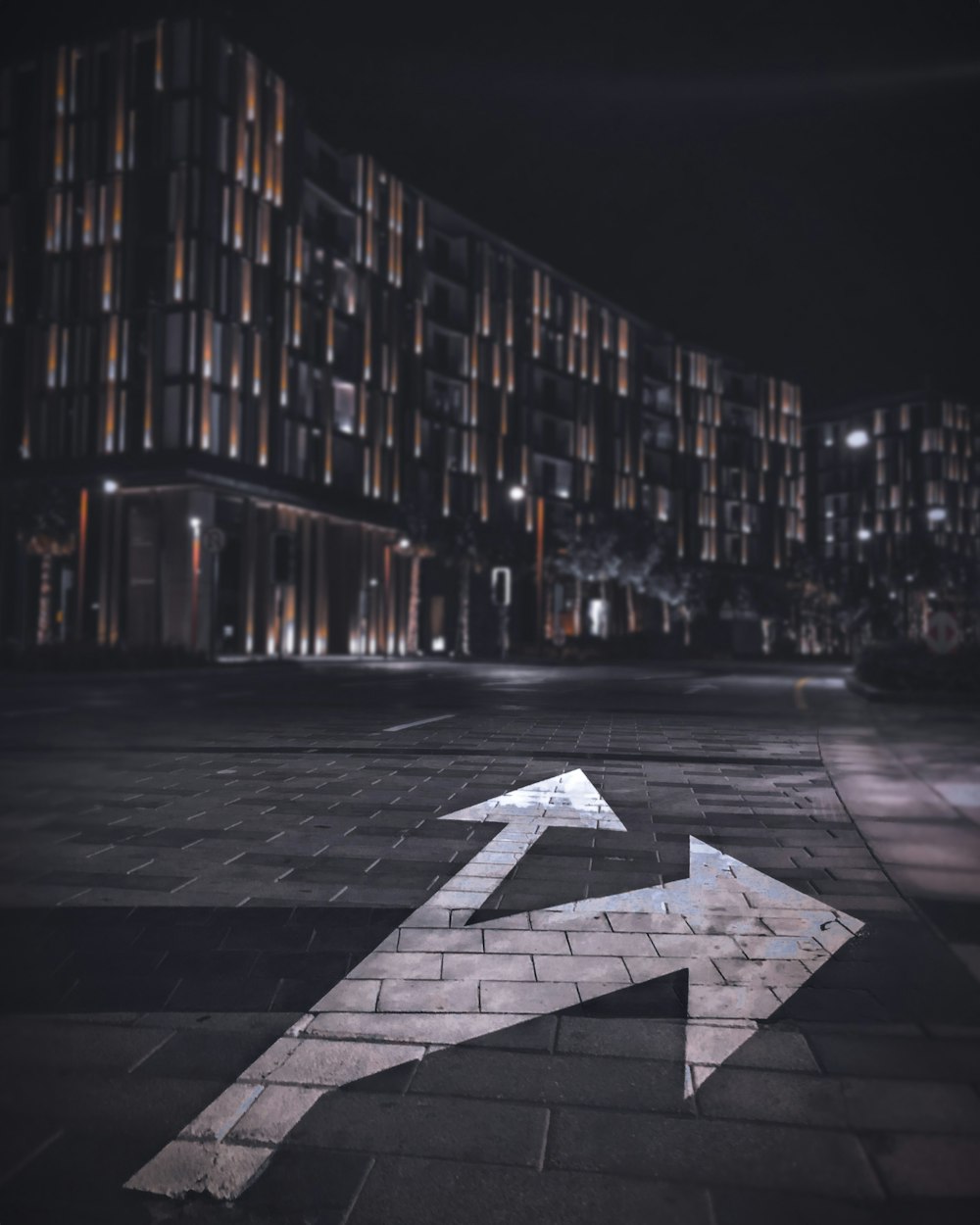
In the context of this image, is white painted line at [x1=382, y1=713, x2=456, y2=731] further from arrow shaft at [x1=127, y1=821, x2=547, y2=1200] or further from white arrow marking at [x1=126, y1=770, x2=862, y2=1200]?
arrow shaft at [x1=127, y1=821, x2=547, y2=1200]

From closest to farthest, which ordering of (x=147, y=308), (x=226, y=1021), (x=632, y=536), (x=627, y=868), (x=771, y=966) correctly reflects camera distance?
(x=226, y=1021) < (x=771, y=966) < (x=627, y=868) < (x=147, y=308) < (x=632, y=536)

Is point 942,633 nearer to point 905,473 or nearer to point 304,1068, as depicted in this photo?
point 304,1068

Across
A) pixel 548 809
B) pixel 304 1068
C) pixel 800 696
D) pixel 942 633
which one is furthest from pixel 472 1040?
pixel 800 696

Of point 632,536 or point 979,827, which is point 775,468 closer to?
point 632,536

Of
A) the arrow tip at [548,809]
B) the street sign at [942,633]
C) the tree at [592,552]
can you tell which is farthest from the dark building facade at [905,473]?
the arrow tip at [548,809]

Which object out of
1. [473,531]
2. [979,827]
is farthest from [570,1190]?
[473,531]

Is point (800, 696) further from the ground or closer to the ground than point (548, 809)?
further from the ground

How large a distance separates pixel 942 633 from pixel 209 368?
3896 cm

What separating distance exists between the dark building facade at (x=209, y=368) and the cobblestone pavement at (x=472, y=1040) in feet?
112

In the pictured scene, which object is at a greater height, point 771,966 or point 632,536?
point 632,536

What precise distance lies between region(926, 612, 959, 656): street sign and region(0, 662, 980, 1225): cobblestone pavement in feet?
29.0

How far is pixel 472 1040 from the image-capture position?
121 inches

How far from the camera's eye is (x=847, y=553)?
117 m

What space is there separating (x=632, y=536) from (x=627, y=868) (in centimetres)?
6154
